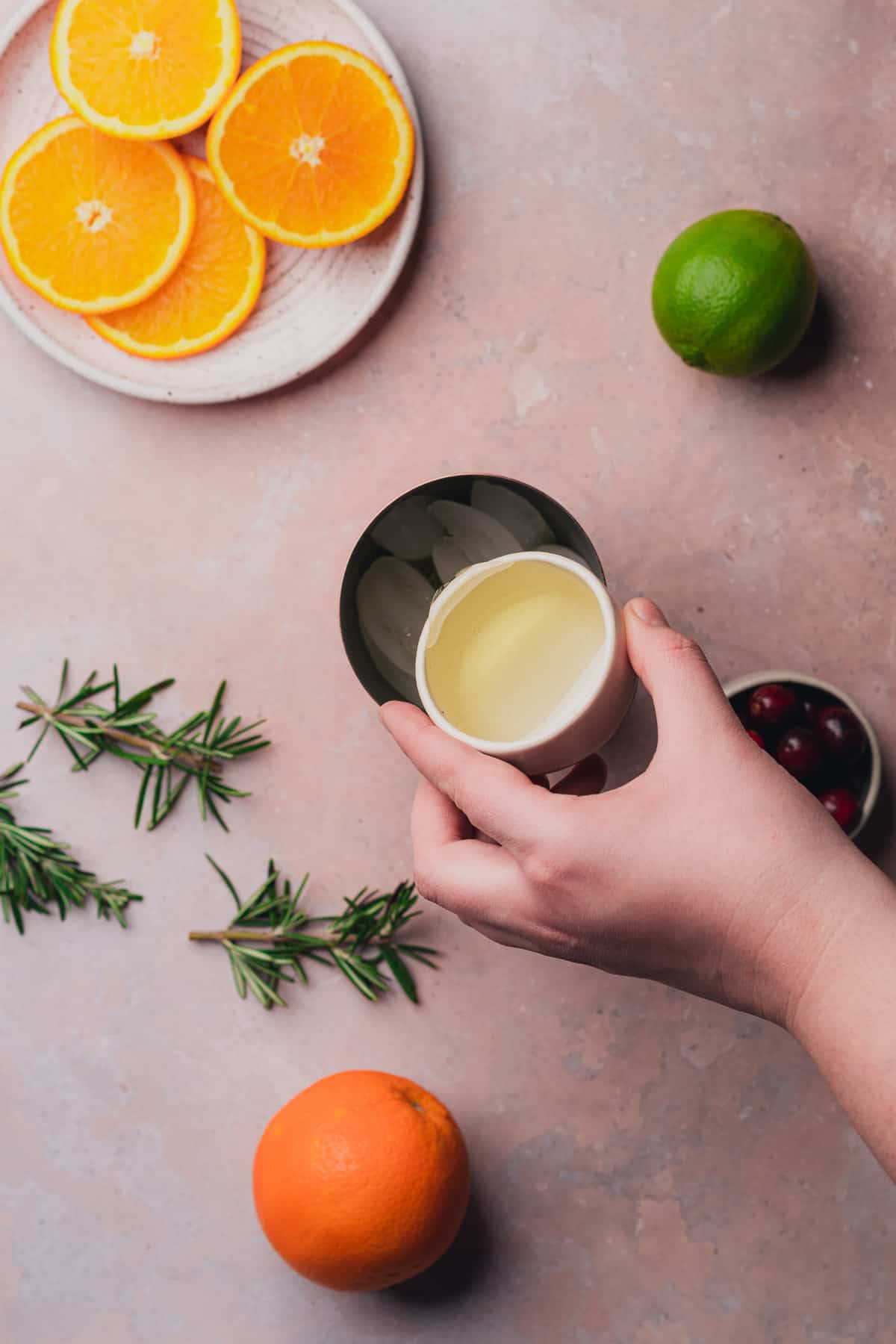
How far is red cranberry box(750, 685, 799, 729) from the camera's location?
0.94 meters

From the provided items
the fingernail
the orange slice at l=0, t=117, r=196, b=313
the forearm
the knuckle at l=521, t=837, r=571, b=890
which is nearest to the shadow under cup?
the fingernail

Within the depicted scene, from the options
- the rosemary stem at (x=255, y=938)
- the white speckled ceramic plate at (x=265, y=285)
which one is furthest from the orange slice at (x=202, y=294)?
the rosemary stem at (x=255, y=938)

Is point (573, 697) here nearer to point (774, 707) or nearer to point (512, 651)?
point (512, 651)

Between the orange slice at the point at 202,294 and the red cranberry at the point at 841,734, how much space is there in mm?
656

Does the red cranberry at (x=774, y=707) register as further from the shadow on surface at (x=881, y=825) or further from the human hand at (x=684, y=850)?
the human hand at (x=684, y=850)

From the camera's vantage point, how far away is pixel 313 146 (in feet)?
3.21

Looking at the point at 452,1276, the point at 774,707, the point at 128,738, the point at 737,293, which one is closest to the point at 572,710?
the point at 774,707

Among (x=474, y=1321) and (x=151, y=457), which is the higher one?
(x=151, y=457)

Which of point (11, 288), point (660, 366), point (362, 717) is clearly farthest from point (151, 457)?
point (660, 366)

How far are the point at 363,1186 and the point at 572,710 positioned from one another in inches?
19.2

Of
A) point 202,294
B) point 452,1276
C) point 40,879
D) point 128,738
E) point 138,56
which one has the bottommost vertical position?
point 452,1276

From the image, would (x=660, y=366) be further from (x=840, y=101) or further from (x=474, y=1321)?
(x=474, y=1321)

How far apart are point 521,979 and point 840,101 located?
0.91 meters

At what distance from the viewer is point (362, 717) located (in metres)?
1.07
